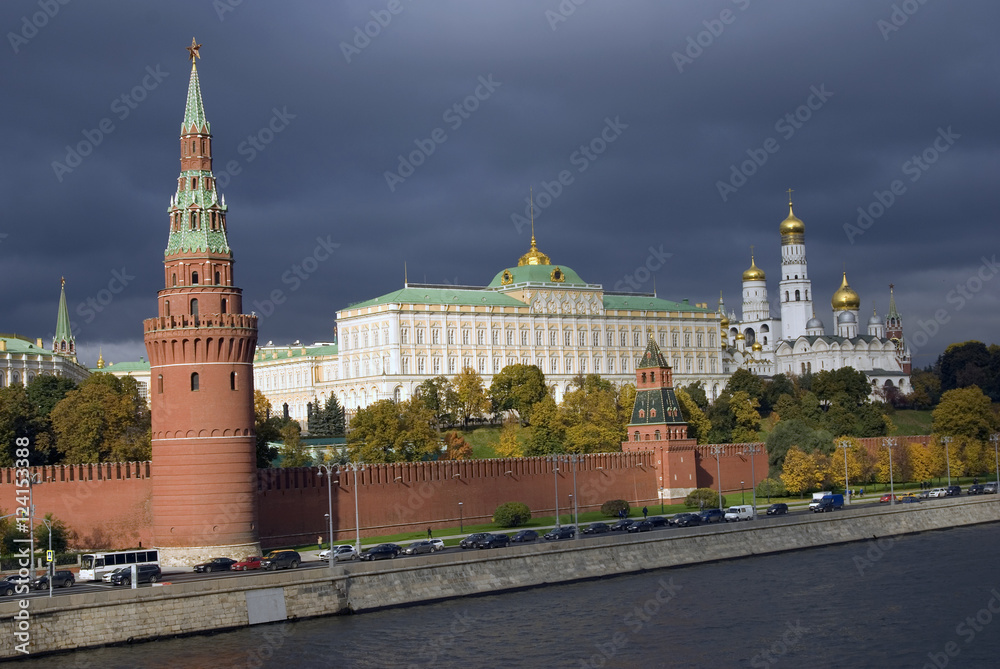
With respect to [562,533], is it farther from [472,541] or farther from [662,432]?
[662,432]

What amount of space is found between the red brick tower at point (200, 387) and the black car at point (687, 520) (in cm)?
2462

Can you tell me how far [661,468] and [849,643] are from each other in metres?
48.9

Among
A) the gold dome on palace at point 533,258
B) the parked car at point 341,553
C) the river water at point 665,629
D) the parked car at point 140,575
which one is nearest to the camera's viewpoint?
the river water at point 665,629

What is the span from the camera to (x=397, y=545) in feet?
214

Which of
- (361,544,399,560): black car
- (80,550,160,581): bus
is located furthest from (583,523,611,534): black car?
(80,550,160,581): bus

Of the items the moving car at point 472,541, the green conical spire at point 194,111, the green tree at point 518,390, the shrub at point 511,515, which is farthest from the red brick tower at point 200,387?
the green tree at point 518,390

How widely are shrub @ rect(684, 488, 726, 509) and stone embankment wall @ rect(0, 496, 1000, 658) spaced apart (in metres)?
14.2

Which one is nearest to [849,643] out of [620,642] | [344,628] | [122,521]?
[620,642]

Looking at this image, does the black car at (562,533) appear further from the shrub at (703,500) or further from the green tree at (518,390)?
the green tree at (518,390)

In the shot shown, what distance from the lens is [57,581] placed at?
54719mm

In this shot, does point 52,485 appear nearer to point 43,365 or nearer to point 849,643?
point 849,643

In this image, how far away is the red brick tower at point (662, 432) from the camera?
3871 inches

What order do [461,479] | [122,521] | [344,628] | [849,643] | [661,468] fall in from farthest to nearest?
1. [661,468]
2. [461,479]
3. [122,521]
4. [344,628]
5. [849,643]

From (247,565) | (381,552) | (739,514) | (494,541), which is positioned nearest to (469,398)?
(739,514)
